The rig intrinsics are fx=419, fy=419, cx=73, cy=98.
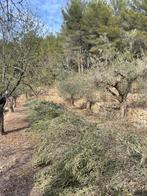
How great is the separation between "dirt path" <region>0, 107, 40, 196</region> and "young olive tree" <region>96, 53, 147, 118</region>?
300 inches

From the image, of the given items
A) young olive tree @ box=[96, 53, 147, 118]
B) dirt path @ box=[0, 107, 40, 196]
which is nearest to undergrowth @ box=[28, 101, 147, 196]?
dirt path @ box=[0, 107, 40, 196]

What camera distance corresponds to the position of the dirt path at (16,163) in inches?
381

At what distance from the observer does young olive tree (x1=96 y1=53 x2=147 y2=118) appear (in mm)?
24219

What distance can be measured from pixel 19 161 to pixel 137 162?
241 inches

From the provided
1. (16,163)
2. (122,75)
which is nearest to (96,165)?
(16,163)

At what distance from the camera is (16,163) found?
12.0 meters

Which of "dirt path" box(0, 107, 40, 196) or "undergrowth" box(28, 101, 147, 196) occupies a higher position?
"undergrowth" box(28, 101, 147, 196)

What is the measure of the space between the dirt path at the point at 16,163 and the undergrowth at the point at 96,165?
1.81ft

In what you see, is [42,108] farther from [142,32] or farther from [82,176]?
[142,32]

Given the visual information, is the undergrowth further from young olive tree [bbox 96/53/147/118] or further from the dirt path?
young olive tree [bbox 96/53/147/118]

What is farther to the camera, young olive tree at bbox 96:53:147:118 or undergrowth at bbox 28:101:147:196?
young olive tree at bbox 96:53:147:118

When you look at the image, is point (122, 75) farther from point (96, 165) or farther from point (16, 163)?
point (96, 165)

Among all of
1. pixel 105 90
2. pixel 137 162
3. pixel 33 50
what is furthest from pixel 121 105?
pixel 137 162

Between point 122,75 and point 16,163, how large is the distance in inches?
539
